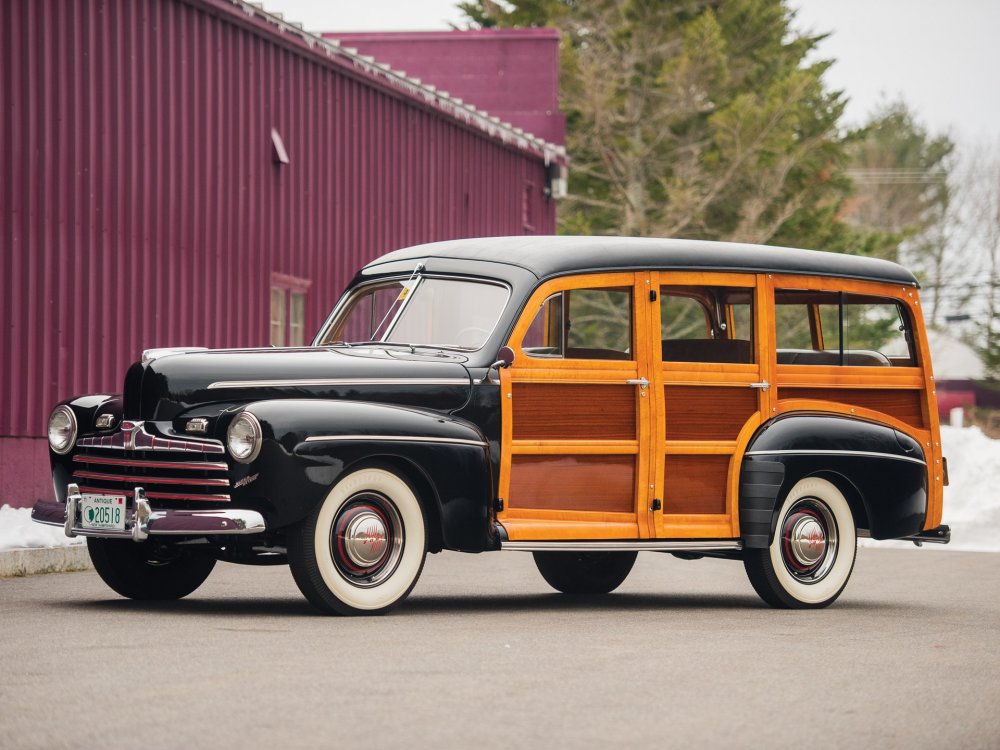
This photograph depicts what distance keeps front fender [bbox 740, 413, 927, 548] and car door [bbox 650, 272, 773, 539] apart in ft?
0.42

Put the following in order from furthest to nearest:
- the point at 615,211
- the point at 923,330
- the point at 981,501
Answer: the point at 615,211 → the point at 981,501 → the point at 923,330

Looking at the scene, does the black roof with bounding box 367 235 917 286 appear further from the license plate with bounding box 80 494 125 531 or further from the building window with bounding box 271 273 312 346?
the building window with bounding box 271 273 312 346

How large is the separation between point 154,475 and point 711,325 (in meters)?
3.89

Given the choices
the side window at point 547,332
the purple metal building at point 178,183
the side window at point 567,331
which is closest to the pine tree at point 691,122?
the purple metal building at point 178,183

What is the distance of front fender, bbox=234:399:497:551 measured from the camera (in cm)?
886

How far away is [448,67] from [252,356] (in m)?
26.2

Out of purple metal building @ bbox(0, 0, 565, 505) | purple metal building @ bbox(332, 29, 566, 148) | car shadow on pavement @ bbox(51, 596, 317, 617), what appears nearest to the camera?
car shadow on pavement @ bbox(51, 596, 317, 617)

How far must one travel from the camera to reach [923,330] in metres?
11.8

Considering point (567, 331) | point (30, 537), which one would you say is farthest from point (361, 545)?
point (30, 537)

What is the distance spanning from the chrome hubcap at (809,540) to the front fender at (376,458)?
2.17 meters

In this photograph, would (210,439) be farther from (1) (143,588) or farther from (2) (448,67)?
(2) (448,67)

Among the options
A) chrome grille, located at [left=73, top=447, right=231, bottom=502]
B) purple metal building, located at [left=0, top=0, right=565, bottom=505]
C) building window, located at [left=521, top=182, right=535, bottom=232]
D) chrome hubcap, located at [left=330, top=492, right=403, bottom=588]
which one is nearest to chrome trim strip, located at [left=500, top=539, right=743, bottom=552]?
chrome hubcap, located at [left=330, top=492, right=403, bottom=588]

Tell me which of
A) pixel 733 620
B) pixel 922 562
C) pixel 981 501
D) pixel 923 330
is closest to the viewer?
pixel 733 620

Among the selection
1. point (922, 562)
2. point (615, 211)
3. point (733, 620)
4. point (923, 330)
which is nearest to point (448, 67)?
point (615, 211)
